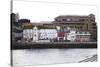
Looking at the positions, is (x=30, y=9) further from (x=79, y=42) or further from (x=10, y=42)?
(x=79, y=42)

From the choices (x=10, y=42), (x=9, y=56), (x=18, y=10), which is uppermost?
(x=18, y=10)

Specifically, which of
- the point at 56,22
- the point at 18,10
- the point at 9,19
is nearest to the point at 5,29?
the point at 9,19

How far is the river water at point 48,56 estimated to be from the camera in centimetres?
251

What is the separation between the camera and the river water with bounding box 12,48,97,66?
2.51 metres

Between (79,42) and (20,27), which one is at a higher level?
(20,27)

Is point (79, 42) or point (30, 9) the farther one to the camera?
point (79, 42)

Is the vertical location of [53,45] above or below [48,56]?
above

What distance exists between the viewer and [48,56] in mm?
2641

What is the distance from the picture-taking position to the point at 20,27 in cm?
254

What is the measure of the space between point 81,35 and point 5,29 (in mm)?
1023

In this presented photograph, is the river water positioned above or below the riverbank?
below

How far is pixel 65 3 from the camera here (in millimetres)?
2736

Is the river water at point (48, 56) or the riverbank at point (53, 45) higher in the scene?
the riverbank at point (53, 45)

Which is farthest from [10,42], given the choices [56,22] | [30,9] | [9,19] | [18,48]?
[56,22]
